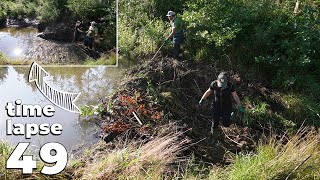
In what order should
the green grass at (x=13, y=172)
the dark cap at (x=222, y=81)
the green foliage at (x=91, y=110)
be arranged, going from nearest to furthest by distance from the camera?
1. the green grass at (x=13, y=172)
2. the dark cap at (x=222, y=81)
3. the green foliage at (x=91, y=110)

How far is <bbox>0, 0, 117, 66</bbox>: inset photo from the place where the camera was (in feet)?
19.8

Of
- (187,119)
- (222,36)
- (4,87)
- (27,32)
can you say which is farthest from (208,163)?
(4,87)

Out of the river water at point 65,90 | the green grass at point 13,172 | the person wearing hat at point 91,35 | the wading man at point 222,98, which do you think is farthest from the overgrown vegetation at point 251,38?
the green grass at point 13,172

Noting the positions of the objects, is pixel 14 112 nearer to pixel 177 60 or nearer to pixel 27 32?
pixel 27 32

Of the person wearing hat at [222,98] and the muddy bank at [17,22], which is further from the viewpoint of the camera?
the person wearing hat at [222,98]

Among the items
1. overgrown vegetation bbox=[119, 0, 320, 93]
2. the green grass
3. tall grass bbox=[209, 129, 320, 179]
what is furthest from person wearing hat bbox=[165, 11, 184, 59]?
the green grass

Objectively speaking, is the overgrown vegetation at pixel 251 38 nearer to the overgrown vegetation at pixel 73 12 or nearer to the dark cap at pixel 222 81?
the dark cap at pixel 222 81

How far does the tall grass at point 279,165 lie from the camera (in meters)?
5.18

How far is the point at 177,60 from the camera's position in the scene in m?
7.95

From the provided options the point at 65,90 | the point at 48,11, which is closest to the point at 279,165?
the point at 48,11

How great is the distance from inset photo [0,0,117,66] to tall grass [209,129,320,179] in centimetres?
234

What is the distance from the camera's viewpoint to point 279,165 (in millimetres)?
5273

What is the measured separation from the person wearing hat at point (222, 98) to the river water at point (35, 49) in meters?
2.11

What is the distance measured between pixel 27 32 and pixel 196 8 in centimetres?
313
